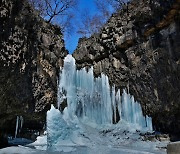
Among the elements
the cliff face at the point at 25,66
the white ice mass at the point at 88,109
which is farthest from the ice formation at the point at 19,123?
the white ice mass at the point at 88,109

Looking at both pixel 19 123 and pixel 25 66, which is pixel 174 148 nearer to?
pixel 25 66

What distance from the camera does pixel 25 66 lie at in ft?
40.2

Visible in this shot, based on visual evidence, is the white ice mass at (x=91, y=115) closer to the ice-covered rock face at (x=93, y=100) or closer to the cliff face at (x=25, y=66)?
the ice-covered rock face at (x=93, y=100)

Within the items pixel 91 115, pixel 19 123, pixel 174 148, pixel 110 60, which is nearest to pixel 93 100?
pixel 91 115

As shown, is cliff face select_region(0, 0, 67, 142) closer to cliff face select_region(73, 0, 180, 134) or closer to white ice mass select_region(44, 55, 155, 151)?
white ice mass select_region(44, 55, 155, 151)

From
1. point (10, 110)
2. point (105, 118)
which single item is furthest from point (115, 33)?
point (10, 110)

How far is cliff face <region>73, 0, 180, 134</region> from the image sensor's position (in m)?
13.2

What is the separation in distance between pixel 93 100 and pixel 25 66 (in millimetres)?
6723

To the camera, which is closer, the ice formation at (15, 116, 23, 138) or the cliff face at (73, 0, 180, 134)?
the cliff face at (73, 0, 180, 134)

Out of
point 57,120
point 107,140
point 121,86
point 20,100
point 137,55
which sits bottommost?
point 107,140

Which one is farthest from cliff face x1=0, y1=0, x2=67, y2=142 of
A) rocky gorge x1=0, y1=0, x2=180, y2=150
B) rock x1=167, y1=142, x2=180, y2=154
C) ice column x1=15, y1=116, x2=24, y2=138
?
rock x1=167, y1=142, x2=180, y2=154

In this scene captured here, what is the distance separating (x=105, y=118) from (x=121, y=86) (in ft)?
8.64

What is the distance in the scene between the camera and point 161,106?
13922mm

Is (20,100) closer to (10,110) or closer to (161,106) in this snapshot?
(10,110)
